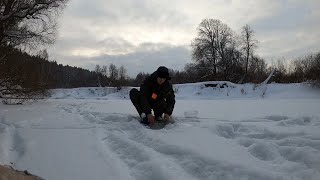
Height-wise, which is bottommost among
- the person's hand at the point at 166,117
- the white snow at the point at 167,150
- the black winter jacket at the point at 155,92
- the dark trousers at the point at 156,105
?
the white snow at the point at 167,150

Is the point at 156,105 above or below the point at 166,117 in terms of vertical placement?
above

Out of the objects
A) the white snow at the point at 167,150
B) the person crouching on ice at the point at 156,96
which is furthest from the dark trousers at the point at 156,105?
the white snow at the point at 167,150

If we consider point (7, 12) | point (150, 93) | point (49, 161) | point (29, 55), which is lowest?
point (49, 161)

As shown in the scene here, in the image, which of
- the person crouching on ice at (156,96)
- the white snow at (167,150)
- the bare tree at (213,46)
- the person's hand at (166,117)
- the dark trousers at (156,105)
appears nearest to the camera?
the white snow at (167,150)

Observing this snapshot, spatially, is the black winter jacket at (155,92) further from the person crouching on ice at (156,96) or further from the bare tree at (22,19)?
the bare tree at (22,19)

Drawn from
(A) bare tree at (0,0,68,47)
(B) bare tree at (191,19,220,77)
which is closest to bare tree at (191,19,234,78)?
(B) bare tree at (191,19,220,77)

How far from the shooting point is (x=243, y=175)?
3186mm

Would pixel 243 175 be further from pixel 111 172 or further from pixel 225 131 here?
pixel 225 131

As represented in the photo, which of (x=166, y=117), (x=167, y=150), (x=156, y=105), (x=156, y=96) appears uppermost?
(x=156, y=96)

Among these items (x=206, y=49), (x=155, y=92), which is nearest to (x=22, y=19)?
(x=155, y=92)

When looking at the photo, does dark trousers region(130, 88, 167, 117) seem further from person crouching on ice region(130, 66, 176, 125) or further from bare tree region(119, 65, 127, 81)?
bare tree region(119, 65, 127, 81)

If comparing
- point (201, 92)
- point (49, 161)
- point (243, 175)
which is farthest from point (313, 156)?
point (201, 92)

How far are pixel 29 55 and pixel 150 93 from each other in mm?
10283

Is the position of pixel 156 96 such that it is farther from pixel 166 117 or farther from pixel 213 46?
pixel 213 46
